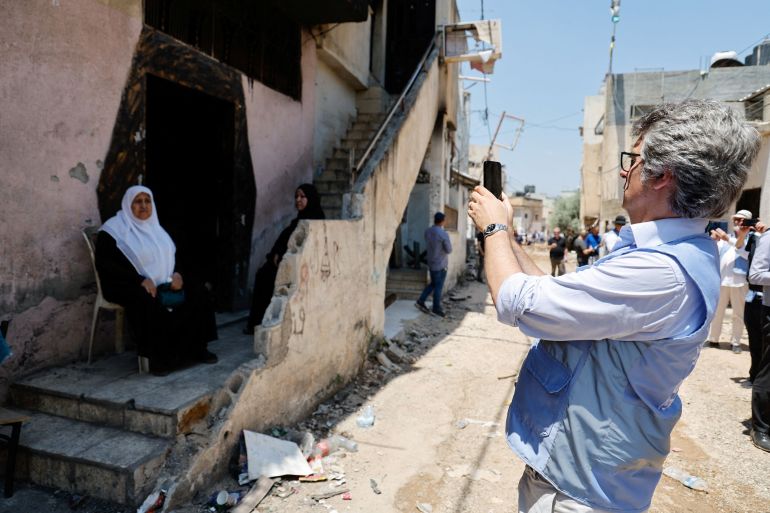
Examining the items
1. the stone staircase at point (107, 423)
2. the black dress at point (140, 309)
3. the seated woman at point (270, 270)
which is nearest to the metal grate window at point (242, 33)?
the seated woman at point (270, 270)

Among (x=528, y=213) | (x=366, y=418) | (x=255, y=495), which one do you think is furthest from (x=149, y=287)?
(x=528, y=213)

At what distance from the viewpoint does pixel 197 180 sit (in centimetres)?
596

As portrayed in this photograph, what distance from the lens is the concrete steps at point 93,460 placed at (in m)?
2.78

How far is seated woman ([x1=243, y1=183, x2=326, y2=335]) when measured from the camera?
5.02 meters

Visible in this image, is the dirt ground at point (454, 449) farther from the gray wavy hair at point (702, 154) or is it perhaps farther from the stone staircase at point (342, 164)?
the gray wavy hair at point (702, 154)

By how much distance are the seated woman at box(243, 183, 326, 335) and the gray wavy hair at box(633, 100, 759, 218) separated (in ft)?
12.7

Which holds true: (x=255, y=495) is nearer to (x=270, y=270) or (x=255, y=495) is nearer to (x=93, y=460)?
A: (x=93, y=460)

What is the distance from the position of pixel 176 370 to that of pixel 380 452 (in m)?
1.80

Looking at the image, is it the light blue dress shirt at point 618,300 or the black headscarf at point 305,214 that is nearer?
the light blue dress shirt at point 618,300

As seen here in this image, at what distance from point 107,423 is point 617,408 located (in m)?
3.22

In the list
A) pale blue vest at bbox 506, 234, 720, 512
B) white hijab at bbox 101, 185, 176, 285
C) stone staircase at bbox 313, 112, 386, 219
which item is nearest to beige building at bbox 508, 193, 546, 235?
stone staircase at bbox 313, 112, 386, 219

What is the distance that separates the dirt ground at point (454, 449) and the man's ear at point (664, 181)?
8.86 feet

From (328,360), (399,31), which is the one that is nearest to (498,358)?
(328,360)

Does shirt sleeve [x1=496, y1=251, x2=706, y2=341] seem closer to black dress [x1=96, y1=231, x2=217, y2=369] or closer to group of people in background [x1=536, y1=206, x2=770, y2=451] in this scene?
group of people in background [x1=536, y1=206, x2=770, y2=451]
